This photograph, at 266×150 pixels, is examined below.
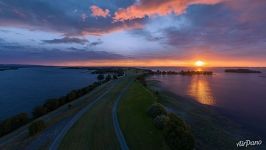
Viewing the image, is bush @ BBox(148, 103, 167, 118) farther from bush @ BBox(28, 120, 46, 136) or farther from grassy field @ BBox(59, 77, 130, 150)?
bush @ BBox(28, 120, 46, 136)

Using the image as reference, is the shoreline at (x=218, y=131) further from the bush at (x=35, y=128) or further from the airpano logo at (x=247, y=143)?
the bush at (x=35, y=128)

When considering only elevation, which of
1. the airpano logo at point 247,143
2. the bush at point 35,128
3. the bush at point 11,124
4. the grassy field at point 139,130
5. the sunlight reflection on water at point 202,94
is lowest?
the bush at point 11,124

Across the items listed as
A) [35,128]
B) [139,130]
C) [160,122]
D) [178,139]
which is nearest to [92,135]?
[139,130]

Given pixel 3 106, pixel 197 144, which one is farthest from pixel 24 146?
pixel 3 106

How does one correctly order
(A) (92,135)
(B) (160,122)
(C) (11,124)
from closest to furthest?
Result: 1. (A) (92,135)
2. (B) (160,122)
3. (C) (11,124)

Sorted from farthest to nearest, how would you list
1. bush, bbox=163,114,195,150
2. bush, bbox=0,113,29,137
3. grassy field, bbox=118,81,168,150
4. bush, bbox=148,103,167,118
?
bush, bbox=0,113,29,137 < bush, bbox=148,103,167,118 < grassy field, bbox=118,81,168,150 < bush, bbox=163,114,195,150

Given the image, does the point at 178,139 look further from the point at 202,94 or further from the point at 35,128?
the point at 202,94

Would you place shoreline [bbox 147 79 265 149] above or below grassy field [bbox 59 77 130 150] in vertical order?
below

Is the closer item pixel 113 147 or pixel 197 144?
pixel 113 147

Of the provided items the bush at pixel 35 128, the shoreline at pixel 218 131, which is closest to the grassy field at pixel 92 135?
the bush at pixel 35 128

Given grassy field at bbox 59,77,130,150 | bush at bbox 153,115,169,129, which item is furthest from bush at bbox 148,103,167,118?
grassy field at bbox 59,77,130,150

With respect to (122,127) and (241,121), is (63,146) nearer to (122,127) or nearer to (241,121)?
(122,127)
